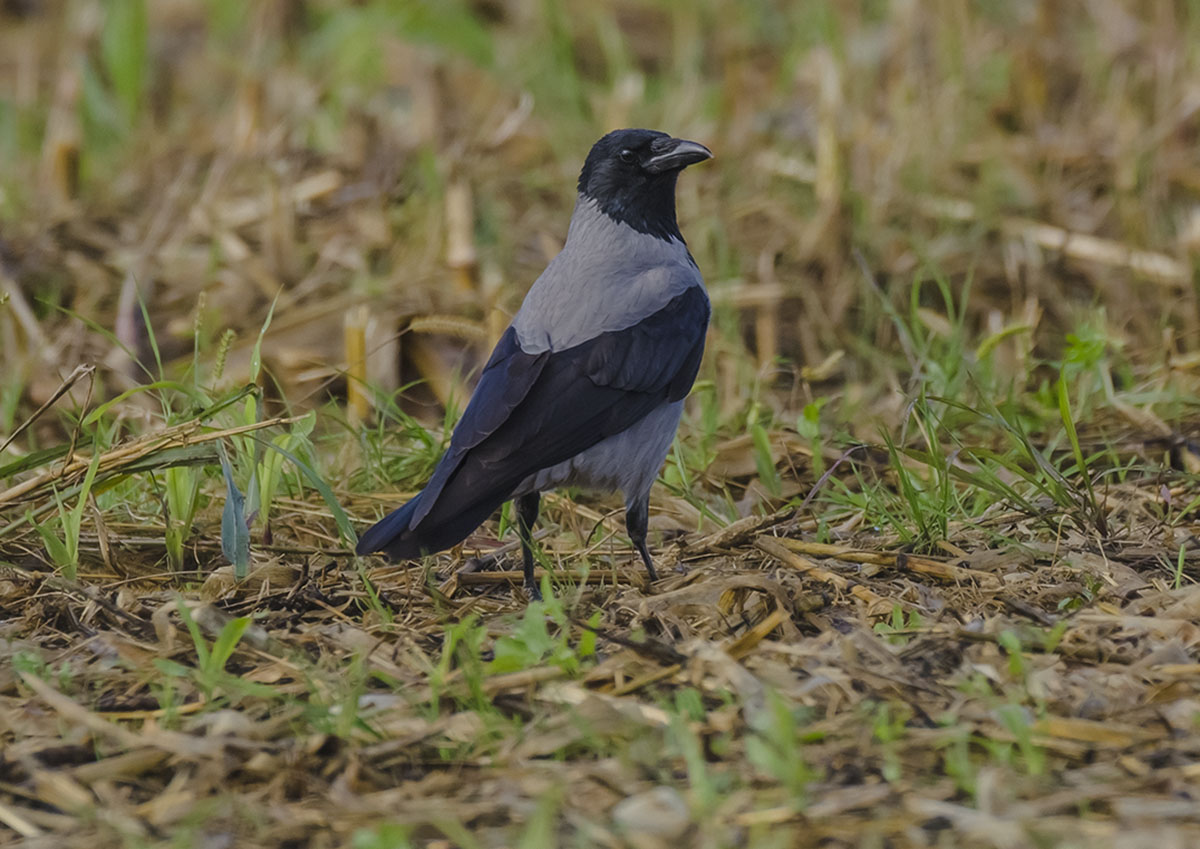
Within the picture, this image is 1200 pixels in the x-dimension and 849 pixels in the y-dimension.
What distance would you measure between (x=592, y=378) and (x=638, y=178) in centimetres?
90

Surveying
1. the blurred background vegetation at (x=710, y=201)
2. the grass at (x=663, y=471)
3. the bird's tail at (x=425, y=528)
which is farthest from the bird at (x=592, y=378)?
the blurred background vegetation at (x=710, y=201)

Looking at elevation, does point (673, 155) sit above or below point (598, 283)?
above

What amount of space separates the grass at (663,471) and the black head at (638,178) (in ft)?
2.08

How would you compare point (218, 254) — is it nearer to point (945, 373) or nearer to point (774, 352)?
point (774, 352)

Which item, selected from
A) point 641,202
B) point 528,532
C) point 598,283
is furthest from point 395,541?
point 641,202

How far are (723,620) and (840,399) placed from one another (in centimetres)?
214

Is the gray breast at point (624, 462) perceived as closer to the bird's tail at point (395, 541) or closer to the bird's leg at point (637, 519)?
the bird's leg at point (637, 519)

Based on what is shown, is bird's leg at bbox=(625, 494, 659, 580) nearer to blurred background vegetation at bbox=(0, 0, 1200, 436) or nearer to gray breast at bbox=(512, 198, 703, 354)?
gray breast at bbox=(512, 198, 703, 354)

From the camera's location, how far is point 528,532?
3.94 m

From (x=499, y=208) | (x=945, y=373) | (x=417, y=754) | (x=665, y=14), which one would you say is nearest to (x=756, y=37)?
(x=665, y=14)

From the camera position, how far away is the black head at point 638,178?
453 cm

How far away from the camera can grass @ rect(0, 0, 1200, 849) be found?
2.62 m

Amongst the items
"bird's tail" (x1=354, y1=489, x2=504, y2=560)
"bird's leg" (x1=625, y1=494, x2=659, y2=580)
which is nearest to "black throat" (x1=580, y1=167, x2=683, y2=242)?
"bird's leg" (x1=625, y1=494, x2=659, y2=580)

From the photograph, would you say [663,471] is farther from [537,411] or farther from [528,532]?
[537,411]
